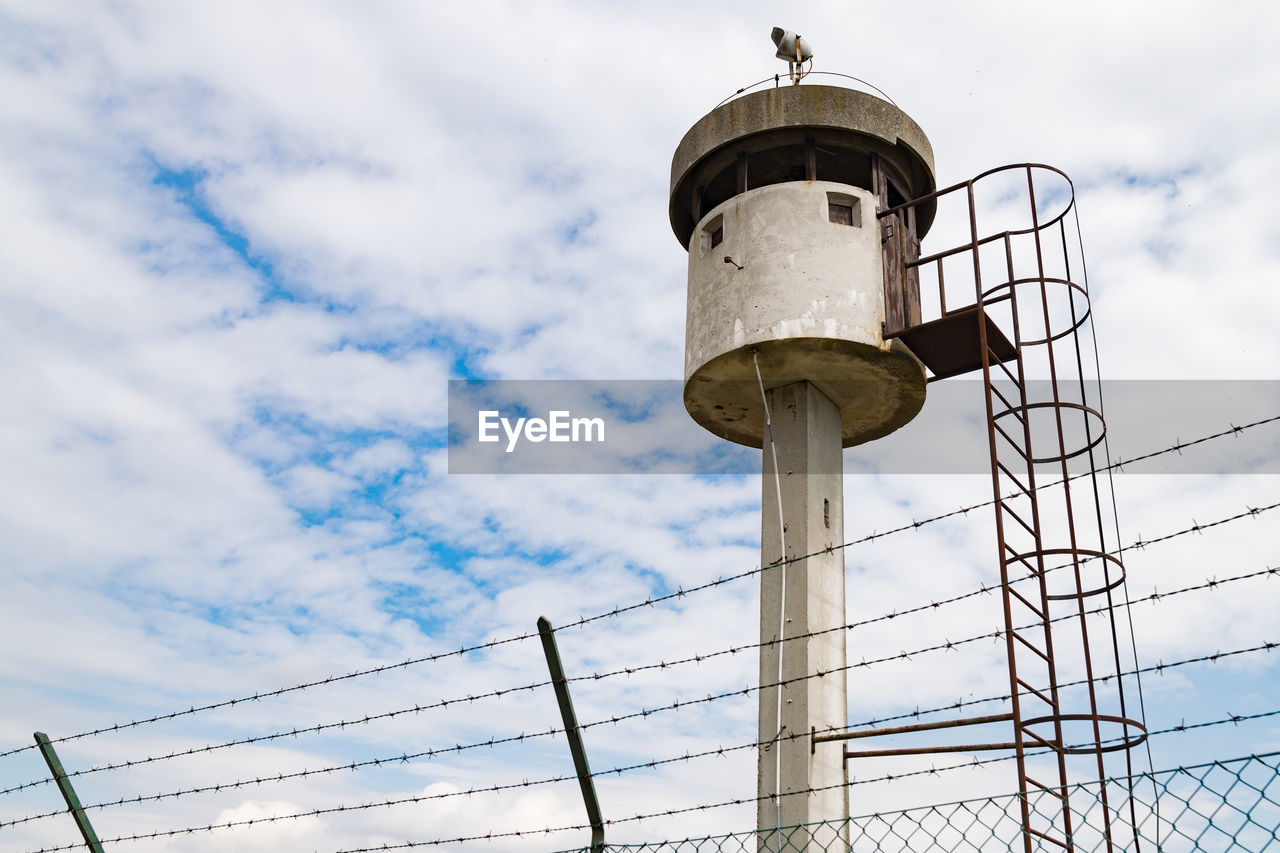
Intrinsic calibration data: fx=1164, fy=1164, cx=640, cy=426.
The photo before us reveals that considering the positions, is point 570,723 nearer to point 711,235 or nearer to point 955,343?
point 955,343

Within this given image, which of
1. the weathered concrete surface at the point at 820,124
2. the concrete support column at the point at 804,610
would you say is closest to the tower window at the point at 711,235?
the weathered concrete surface at the point at 820,124

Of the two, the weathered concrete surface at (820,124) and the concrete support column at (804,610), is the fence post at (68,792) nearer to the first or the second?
the concrete support column at (804,610)

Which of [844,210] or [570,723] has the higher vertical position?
→ [844,210]

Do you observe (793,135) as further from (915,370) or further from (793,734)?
(793,734)

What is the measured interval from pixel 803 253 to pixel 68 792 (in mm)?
7405

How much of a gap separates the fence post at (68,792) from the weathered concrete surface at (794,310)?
6.33 m

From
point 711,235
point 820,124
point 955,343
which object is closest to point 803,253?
point 711,235

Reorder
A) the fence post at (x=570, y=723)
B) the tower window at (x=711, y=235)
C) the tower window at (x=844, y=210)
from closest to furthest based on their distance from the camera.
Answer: the fence post at (x=570, y=723) < the tower window at (x=844, y=210) < the tower window at (x=711, y=235)

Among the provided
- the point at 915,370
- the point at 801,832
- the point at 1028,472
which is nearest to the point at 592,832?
the point at 801,832

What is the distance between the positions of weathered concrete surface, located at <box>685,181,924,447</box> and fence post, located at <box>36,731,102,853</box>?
6.33 m

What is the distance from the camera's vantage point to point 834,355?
35.3ft

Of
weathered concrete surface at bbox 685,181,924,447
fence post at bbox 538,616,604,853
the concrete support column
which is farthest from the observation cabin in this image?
fence post at bbox 538,616,604,853

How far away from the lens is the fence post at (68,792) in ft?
23.9

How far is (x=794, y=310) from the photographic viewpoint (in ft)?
35.0
